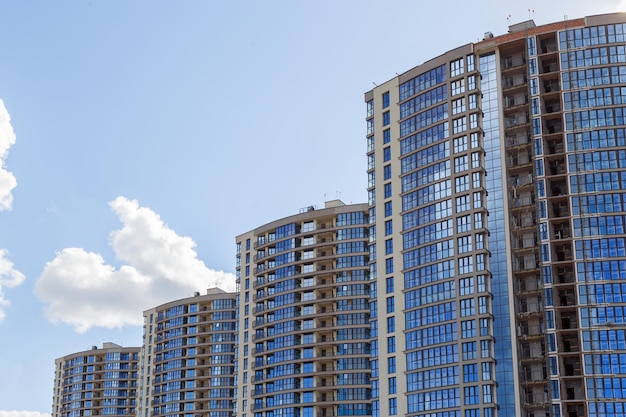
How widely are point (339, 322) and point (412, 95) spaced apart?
38.4 m

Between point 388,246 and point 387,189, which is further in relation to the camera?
point 387,189

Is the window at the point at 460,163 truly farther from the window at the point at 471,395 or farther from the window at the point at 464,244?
the window at the point at 471,395

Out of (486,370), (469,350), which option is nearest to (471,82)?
(469,350)

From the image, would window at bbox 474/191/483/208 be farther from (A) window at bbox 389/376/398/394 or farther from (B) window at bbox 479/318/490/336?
(A) window at bbox 389/376/398/394

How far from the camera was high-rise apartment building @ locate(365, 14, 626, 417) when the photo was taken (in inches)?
3848

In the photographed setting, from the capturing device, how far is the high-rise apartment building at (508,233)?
97.8 meters

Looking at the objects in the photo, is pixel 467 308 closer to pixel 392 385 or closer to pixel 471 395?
pixel 471 395

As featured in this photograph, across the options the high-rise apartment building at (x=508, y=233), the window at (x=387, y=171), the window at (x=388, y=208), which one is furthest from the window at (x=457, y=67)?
the window at (x=388, y=208)

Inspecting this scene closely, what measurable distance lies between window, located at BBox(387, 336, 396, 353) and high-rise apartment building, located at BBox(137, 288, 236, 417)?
6221cm

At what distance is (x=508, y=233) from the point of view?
105 meters

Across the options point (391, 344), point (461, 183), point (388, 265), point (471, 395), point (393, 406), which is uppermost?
point (461, 183)

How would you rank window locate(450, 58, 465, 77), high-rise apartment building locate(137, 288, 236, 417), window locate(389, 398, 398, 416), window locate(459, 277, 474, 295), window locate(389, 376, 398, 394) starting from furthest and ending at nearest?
high-rise apartment building locate(137, 288, 236, 417)
window locate(450, 58, 465, 77)
window locate(389, 376, 398, 394)
window locate(389, 398, 398, 416)
window locate(459, 277, 474, 295)

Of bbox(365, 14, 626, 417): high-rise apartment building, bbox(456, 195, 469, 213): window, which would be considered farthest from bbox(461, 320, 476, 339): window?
bbox(456, 195, 469, 213): window

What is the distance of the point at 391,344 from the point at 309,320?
3021 cm
